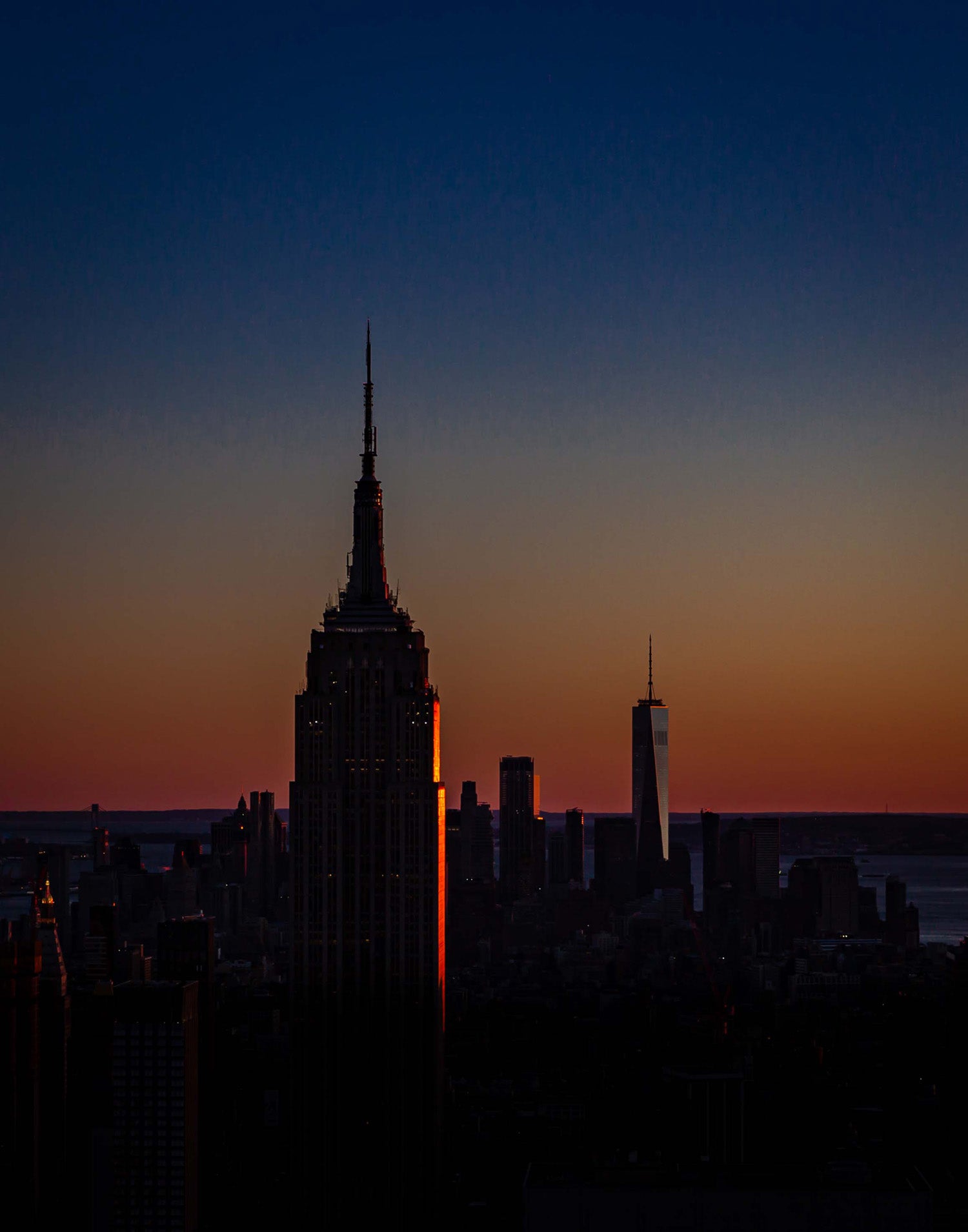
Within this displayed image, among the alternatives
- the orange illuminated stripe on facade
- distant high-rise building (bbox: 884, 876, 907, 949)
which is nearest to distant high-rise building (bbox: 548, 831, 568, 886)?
distant high-rise building (bbox: 884, 876, 907, 949)

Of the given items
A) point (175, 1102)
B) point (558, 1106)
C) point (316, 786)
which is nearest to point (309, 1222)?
point (175, 1102)

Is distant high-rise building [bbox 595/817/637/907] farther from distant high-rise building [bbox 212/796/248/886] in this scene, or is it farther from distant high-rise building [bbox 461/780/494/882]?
distant high-rise building [bbox 212/796/248/886]

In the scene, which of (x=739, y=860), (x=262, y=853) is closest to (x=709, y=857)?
(x=739, y=860)

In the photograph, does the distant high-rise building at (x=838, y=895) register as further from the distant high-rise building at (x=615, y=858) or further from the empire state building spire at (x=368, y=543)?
the empire state building spire at (x=368, y=543)

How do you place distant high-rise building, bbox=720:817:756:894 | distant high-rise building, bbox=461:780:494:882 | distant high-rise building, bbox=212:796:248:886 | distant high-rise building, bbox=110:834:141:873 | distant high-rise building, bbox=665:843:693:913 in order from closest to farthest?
distant high-rise building, bbox=212:796:248:886 → distant high-rise building, bbox=461:780:494:882 → distant high-rise building, bbox=110:834:141:873 → distant high-rise building, bbox=720:817:756:894 → distant high-rise building, bbox=665:843:693:913

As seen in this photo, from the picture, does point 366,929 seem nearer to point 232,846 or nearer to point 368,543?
point 368,543

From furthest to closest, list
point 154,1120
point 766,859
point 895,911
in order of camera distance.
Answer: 1. point 766,859
2. point 895,911
3. point 154,1120

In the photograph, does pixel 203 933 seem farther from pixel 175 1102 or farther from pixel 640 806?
pixel 640 806
